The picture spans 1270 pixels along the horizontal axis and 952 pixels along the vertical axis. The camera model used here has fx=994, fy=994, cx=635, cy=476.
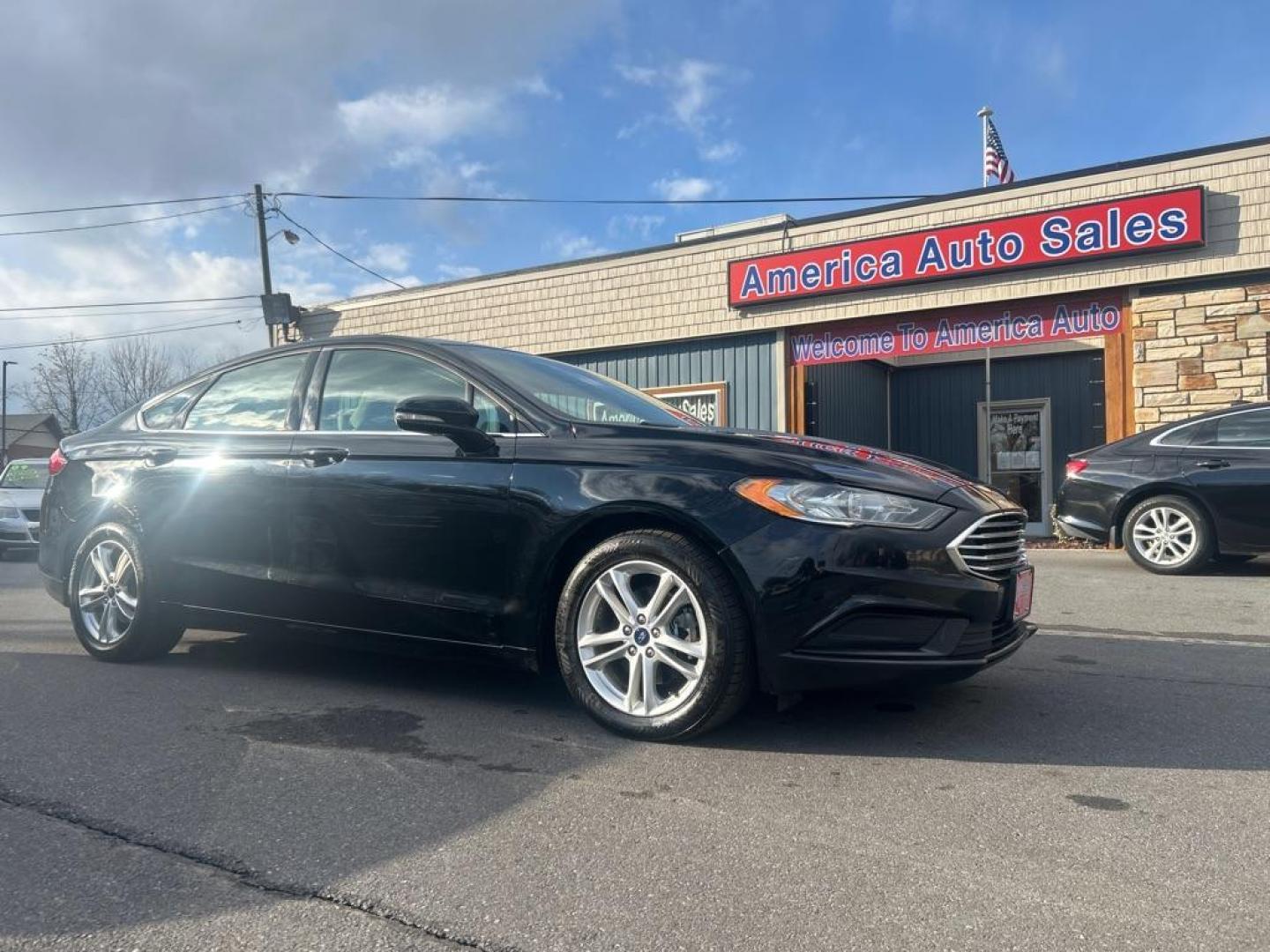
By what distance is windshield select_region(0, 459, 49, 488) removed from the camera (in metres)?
13.7

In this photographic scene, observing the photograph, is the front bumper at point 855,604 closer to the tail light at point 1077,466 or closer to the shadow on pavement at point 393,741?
the shadow on pavement at point 393,741

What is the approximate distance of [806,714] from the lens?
378cm

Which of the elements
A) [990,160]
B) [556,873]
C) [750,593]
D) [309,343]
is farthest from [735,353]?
[556,873]

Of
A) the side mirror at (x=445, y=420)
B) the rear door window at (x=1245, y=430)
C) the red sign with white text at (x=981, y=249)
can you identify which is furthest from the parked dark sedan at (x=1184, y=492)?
the side mirror at (x=445, y=420)

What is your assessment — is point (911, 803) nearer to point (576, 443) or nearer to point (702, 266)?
point (576, 443)

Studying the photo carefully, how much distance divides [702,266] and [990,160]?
5.63 m

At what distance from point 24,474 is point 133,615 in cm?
1112

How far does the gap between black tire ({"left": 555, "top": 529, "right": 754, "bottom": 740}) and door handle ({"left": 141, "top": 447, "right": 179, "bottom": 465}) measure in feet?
7.64

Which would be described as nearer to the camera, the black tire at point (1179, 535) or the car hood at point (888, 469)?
the car hood at point (888, 469)

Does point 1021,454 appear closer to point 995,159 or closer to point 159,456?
point 995,159

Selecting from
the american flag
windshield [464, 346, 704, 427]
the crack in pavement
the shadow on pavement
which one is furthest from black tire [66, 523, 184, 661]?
the american flag

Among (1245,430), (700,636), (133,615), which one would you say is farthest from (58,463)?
(1245,430)

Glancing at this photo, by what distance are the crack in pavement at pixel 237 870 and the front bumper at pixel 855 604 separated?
4.70 feet

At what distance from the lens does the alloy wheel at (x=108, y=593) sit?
476 cm
